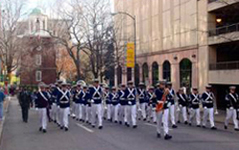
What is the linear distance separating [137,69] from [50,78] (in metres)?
38.3

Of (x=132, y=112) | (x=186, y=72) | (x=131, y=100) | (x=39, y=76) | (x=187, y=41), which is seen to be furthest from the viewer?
(x=39, y=76)

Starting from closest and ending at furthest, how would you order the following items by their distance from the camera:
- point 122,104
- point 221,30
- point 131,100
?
point 131,100, point 122,104, point 221,30

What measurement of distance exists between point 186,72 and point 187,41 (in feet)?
9.92

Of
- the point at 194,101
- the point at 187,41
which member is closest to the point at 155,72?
the point at 187,41

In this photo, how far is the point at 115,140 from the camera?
44.6 ft

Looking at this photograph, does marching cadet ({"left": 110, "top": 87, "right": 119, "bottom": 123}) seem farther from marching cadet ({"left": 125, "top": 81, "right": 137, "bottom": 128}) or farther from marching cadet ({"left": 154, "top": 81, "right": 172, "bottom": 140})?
marching cadet ({"left": 154, "top": 81, "right": 172, "bottom": 140})

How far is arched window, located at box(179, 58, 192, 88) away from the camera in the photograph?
117 ft

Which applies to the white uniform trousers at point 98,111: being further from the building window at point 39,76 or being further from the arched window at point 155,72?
the building window at point 39,76

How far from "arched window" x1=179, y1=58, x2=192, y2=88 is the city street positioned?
1922 cm

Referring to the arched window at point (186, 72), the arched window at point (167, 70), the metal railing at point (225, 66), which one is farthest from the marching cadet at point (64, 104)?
the arched window at point (167, 70)

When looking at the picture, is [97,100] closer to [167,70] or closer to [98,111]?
[98,111]

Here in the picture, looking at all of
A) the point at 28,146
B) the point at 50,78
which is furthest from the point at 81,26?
the point at 50,78

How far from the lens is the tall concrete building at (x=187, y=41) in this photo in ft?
98.4

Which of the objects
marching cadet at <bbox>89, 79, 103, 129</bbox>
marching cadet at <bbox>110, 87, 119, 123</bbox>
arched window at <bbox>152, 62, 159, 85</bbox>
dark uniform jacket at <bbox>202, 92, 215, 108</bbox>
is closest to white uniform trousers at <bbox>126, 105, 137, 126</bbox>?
marching cadet at <bbox>89, 79, 103, 129</bbox>
